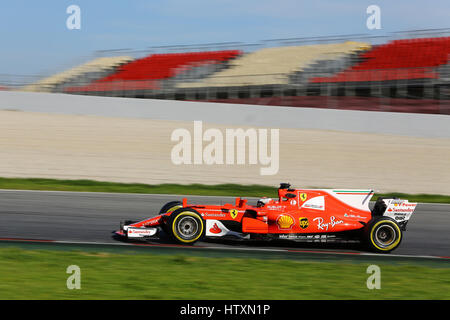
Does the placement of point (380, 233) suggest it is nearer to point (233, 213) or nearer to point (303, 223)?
point (303, 223)

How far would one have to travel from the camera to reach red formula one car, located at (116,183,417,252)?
26.2 ft

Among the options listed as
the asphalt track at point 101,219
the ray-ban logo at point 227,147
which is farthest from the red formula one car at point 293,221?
the ray-ban logo at point 227,147

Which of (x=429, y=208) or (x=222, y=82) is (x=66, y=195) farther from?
(x=222, y=82)

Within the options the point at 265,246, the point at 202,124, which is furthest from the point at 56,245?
the point at 202,124

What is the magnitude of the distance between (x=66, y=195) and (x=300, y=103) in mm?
11802

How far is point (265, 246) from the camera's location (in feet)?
27.2

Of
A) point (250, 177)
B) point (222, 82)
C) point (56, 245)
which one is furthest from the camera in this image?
point (222, 82)

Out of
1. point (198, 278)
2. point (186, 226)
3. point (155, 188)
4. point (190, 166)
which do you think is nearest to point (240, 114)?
point (190, 166)

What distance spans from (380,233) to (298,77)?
1618cm

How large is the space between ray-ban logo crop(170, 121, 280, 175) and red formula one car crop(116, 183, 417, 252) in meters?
7.54

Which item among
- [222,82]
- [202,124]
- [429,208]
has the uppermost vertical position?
[222,82]

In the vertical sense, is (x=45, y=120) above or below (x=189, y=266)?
above

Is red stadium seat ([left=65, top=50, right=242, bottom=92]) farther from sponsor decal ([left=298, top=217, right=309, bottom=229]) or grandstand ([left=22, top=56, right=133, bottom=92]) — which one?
sponsor decal ([left=298, top=217, right=309, bottom=229])

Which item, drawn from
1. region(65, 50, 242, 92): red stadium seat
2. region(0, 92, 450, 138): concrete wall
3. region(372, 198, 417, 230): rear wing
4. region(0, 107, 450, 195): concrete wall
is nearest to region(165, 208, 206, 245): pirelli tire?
region(372, 198, 417, 230): rear wing
